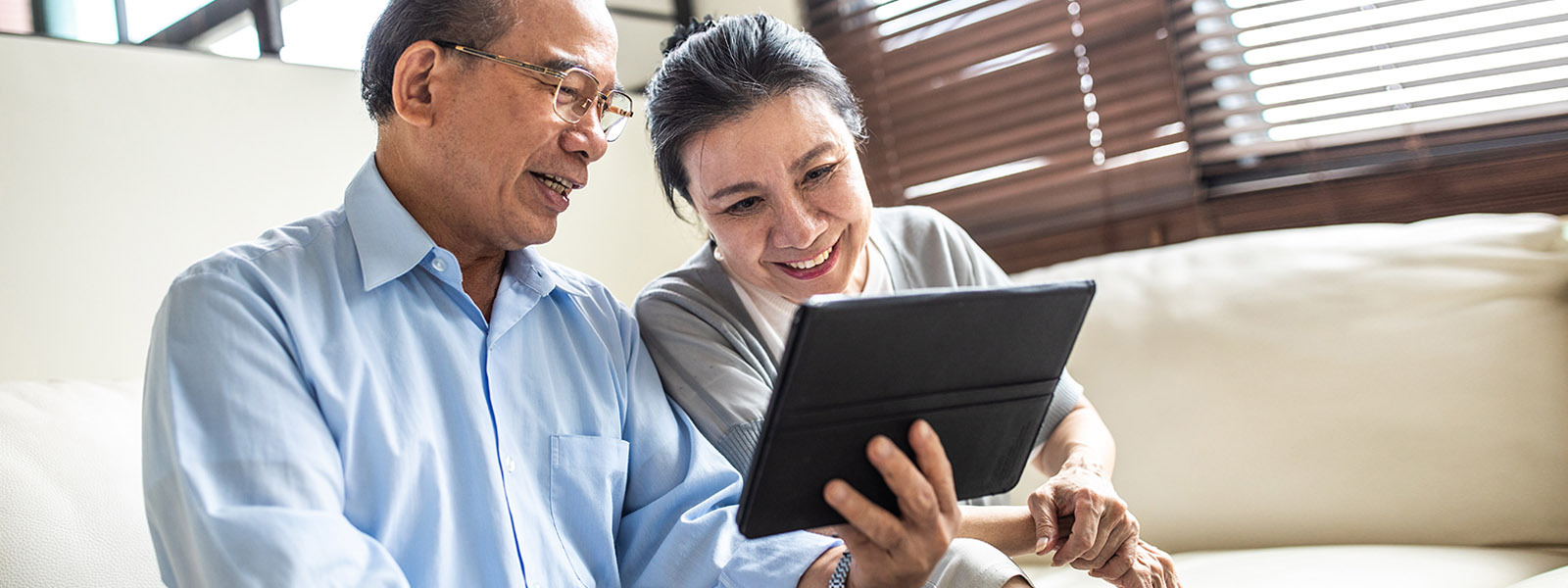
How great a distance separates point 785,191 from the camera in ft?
4.40

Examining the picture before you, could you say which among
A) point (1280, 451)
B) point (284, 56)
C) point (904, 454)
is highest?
point (284, 56)

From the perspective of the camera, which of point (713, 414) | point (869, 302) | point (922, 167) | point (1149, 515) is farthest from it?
point (922, 167)

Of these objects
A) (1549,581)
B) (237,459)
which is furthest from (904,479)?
(1549,581)

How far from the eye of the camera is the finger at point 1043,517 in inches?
44.9

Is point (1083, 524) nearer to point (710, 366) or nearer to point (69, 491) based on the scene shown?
point (710, 366)

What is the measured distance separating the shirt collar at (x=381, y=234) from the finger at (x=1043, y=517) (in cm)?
65

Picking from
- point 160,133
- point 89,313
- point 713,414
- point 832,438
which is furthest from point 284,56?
point 832,438

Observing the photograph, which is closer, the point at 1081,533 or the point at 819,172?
the point at 1081,533

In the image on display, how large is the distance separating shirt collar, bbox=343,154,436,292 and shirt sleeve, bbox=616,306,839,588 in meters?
0.30

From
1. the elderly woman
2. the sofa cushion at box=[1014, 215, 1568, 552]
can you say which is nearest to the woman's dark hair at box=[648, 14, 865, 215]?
the elderly woman

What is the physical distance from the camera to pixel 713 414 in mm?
1323

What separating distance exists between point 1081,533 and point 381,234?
738 mm

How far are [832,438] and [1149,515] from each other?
39.7 inches

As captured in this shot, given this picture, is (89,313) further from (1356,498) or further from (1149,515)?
(1356,498)
